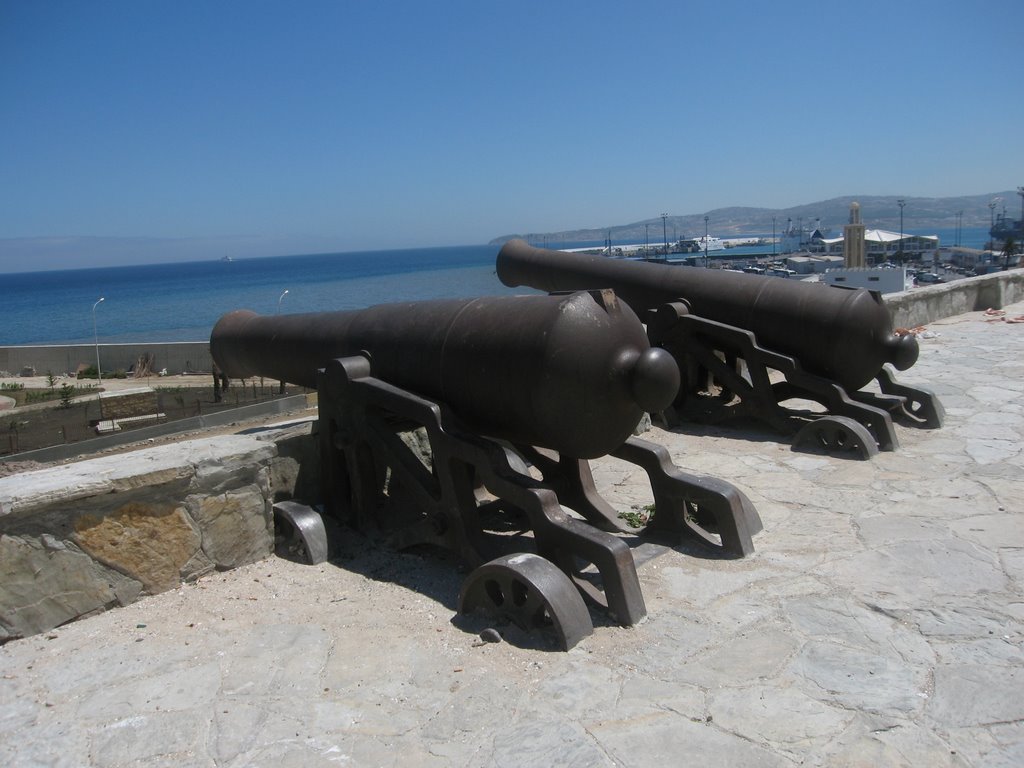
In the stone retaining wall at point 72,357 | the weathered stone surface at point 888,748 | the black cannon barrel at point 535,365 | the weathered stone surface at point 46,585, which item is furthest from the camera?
the stone retaining wall at point 72,357

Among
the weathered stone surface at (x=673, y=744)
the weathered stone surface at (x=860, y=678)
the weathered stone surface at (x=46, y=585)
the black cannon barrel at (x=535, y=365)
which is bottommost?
the weathered stone surface at (x=860, y=678)

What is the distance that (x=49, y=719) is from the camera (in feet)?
8.28

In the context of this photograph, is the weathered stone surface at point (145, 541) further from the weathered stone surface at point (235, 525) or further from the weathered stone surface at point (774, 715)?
the weathered stone surface at point (774, 715)

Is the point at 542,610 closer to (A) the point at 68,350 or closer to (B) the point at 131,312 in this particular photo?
(A) the point at 68,350

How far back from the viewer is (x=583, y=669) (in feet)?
8.93

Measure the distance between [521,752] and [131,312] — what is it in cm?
8443

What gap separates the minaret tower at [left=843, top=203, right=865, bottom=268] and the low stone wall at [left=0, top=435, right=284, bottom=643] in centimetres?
3348

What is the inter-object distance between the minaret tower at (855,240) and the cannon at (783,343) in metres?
29.6

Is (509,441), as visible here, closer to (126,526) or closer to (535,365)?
(535,365)

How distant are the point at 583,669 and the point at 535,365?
3.64 ft

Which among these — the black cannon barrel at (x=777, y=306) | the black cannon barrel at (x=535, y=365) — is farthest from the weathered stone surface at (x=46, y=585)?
the black cannon barrel at (x=777, y=306)

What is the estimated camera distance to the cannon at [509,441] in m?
3.10

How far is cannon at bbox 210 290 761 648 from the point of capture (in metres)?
3.10

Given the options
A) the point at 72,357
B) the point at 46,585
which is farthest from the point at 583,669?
the point at 72,357
